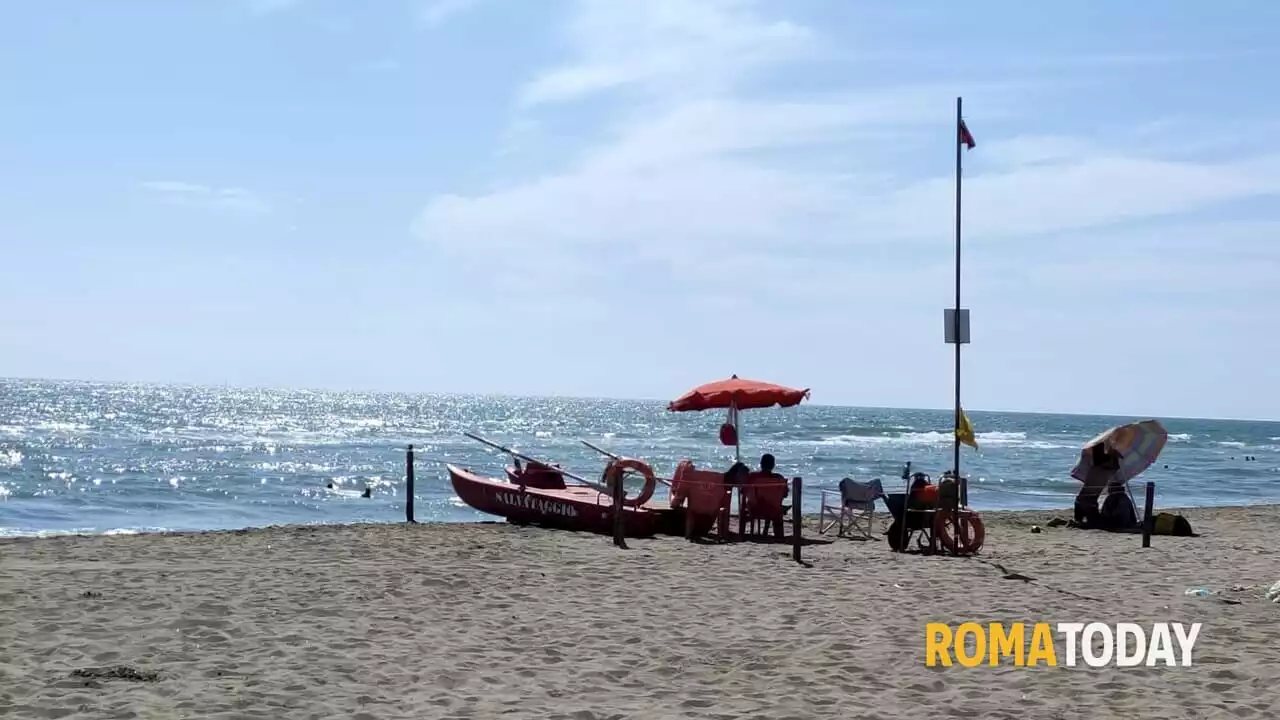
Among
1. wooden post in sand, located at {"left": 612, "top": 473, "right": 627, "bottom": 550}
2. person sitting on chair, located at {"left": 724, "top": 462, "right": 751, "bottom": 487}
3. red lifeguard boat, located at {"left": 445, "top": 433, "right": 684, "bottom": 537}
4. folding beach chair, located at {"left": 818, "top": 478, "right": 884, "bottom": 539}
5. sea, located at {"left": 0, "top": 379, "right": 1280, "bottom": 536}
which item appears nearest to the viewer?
wooden post in sand, located at {"left": 612, "top": 473, "right": 627, "bottom": 550}

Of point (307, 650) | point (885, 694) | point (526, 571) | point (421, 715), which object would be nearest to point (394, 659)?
point (307, 650)

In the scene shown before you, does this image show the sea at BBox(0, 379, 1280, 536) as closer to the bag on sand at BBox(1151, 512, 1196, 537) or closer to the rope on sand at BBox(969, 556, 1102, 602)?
the bag on sand at BBox(1151, 512, 1196, 537)

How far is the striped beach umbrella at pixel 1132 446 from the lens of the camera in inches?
699

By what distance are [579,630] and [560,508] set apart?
24.0ft

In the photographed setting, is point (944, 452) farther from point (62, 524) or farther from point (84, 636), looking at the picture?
point (84, 636)

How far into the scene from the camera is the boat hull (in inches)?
595

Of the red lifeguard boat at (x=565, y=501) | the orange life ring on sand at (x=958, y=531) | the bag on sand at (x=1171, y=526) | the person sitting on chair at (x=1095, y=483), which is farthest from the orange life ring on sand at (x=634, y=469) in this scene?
the bag on sand at (x=1171, y=526)

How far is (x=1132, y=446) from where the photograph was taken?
17859 millimetres

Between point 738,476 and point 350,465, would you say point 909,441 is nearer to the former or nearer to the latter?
point 350,465

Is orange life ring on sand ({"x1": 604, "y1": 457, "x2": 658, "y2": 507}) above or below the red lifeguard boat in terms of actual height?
above

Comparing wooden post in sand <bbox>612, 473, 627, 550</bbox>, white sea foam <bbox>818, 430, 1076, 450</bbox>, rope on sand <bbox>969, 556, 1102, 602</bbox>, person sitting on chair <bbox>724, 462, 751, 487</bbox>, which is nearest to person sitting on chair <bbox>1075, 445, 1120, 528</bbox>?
rope on sand <bbox>969, 556, 1102, 602</bbox>

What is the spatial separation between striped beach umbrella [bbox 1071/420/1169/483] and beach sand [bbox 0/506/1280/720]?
4.18 meters

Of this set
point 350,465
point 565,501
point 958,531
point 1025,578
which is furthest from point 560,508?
point 350,465

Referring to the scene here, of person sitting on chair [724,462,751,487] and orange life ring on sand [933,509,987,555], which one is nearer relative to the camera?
orange life ring on sand [933,509,987,555]
